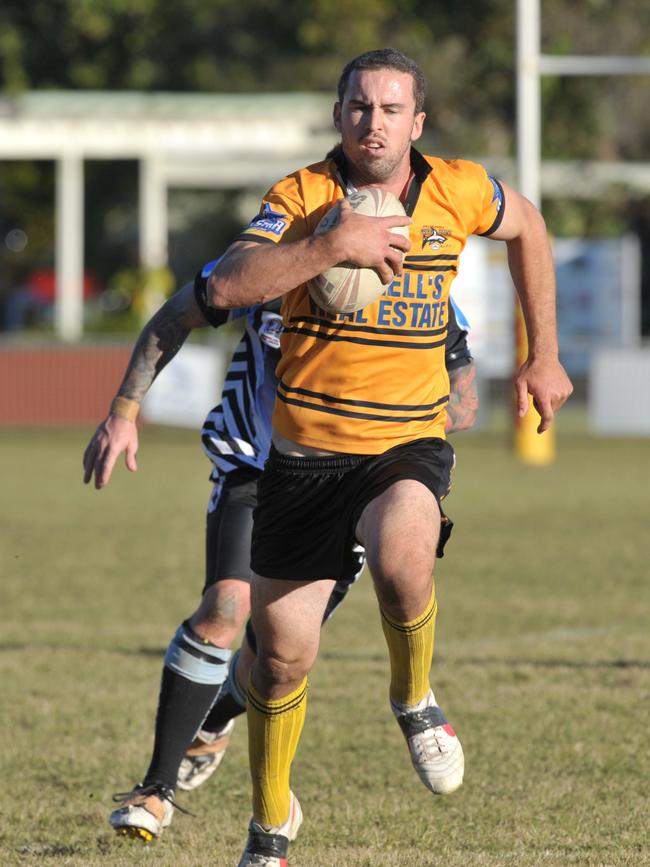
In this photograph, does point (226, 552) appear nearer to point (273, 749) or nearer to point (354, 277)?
point (273, 749)

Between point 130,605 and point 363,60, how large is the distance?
6307 mm

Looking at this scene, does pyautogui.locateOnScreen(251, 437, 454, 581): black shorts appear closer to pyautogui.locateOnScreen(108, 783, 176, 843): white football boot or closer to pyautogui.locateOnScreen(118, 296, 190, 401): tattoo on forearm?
pyautogui.locateOnScreen(118, 296, 190, 401): tattoo on forearm

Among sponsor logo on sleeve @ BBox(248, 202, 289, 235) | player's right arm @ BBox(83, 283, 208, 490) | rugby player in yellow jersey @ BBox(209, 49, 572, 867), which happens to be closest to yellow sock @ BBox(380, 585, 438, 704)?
rugby player in yellow jersey @ BBox(209, 49, 572, 867)

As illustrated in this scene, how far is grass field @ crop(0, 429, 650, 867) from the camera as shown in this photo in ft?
17.5

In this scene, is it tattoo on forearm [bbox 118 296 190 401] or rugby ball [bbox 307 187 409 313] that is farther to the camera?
tattoo on forearm [bbox 118 296 190 401]

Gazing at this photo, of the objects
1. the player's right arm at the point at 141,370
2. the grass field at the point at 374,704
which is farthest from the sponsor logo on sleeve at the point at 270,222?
the grass field at the point at 374,704

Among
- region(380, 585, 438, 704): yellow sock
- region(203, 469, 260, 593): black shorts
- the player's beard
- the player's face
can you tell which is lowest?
region(380, 585, 438, 704): yellow sock

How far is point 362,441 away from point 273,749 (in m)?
0.91

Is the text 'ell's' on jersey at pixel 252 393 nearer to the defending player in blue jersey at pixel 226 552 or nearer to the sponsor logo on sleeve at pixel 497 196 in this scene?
the defending player in blue jersey at pixel 226 552

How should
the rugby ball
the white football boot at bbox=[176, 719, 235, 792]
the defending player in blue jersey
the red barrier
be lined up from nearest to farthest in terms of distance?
1. the rugby ball
2. the defending player in blue jersey
3. the white football boot at bbox=[176, 719, 235, 792]
4. the red barrier

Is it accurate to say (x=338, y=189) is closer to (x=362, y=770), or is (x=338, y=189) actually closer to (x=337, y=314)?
(x=337, y=314)

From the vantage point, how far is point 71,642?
9188 millimetres

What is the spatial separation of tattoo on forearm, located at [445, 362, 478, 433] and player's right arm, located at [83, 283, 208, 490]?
3.07 ft

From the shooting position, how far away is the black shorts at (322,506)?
4738 millimetres
